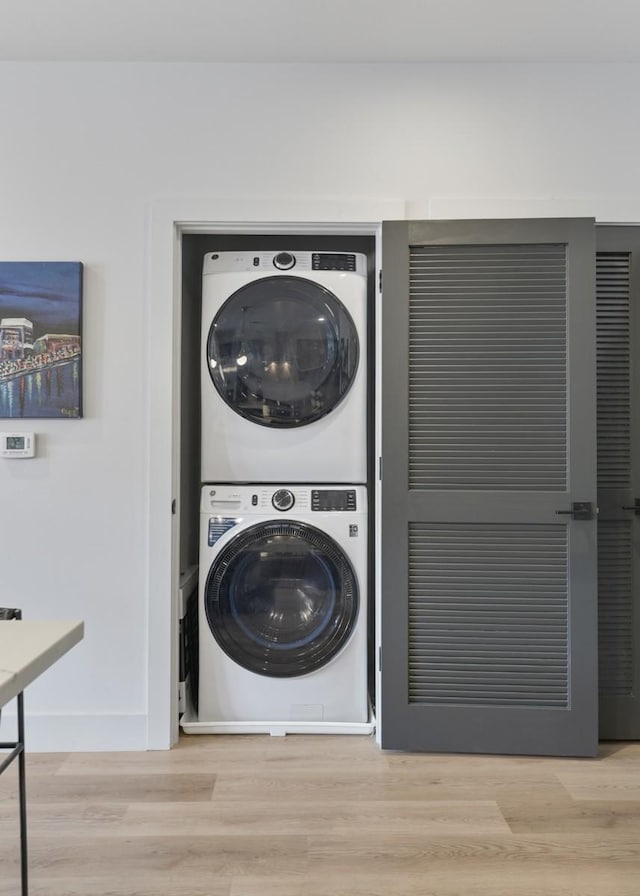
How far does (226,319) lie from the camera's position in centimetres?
252

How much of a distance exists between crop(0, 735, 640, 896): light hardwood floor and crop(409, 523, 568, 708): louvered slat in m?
0.26

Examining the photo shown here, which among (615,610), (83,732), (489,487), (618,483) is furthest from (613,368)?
(83,732)

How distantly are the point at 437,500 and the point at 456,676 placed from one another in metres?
0.66

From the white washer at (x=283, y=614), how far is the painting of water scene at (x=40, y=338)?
0.73m

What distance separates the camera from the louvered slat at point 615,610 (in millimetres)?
2465

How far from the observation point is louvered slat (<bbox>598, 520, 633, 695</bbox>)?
2.46 m

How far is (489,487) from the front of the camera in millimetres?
2348

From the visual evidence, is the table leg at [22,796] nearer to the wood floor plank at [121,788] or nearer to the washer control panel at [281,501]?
the wood floor plank at [121,788]

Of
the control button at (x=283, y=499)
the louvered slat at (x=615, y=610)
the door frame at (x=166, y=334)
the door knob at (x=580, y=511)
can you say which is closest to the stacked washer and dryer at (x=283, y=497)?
the control button at (x=283, y=499)

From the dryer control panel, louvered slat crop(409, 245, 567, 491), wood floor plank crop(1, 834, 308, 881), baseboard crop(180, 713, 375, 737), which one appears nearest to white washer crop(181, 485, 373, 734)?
baseboard crop(180, 713, 375, 737)

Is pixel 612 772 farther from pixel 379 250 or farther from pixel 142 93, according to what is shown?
pixel 142 93

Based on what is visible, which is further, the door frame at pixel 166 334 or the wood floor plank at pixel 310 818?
the door frame at pixel 166 334

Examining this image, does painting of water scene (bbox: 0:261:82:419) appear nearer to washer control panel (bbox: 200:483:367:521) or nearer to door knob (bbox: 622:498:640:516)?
washer control panel (bbox: 200:483:367:521)

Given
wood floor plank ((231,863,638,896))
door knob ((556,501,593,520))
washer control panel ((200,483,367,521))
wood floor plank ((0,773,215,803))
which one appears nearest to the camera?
wood floor plank ((231,863,638,896))
